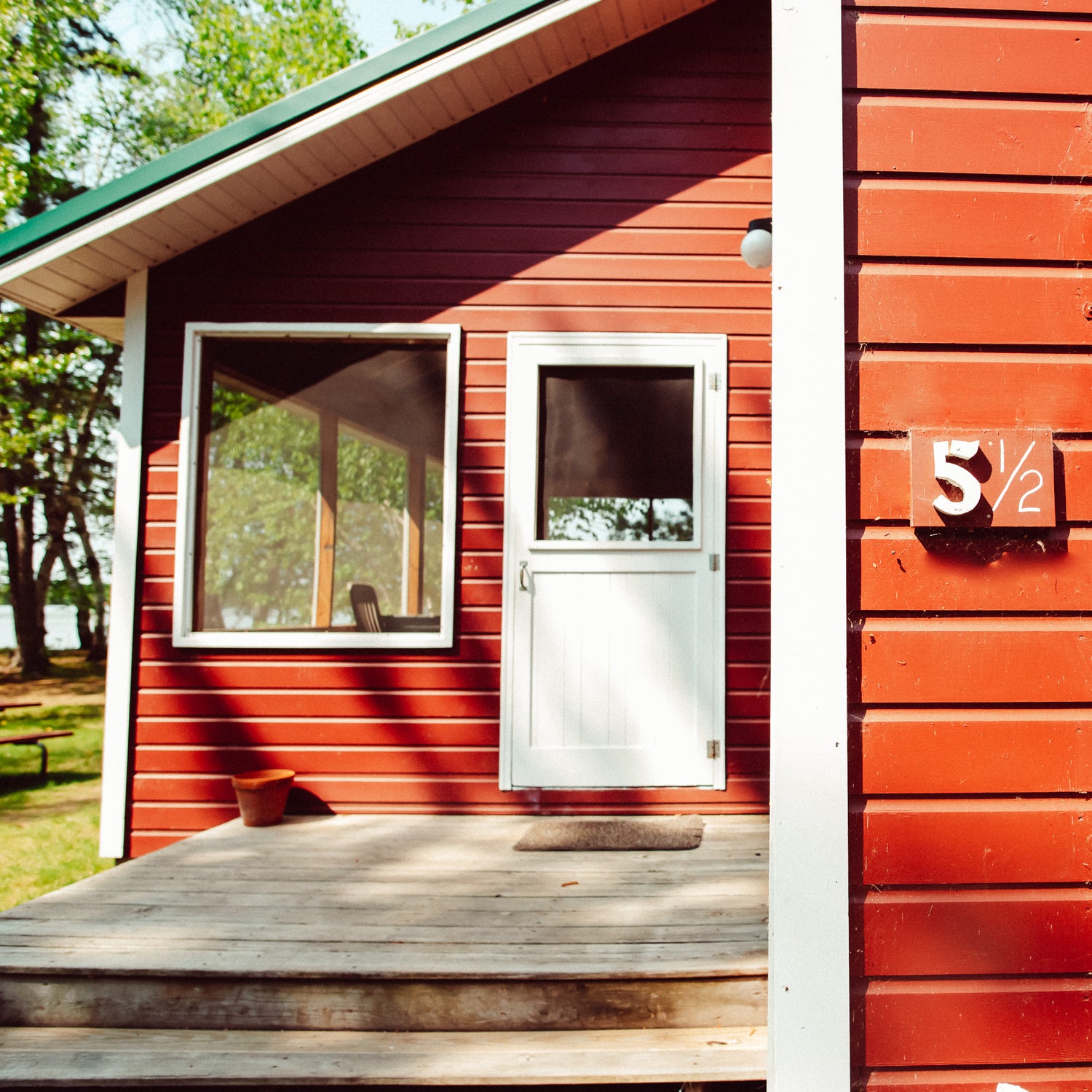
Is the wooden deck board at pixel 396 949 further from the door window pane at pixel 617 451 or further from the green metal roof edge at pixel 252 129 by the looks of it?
the green metal roof edge at pixel 252 129

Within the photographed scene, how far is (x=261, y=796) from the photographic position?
318 centimetres

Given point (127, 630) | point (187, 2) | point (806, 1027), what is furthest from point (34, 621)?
point (806, 1027)

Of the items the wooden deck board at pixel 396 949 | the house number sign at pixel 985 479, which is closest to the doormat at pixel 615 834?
the wooden deck board at pixel 396 949

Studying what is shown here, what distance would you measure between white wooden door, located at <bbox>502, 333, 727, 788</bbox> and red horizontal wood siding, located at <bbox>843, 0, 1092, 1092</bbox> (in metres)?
1.93

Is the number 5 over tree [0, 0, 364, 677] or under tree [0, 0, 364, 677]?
under

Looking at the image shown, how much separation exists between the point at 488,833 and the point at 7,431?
9.38 meters

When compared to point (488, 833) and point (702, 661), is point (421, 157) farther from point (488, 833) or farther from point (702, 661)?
point (488, 833)

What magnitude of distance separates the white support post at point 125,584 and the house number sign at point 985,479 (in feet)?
10.0

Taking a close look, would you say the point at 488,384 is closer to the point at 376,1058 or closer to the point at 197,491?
the point at 197,491

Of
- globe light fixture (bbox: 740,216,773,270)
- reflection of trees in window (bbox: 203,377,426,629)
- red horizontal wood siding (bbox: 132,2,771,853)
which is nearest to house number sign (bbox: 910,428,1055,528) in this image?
globe light fixture (bbox: 740,216,773,270)

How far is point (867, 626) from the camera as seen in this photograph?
4.68 feet

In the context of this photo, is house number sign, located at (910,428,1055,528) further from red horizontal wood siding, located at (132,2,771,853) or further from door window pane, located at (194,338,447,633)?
door window pane, located at (194,338,447,633)

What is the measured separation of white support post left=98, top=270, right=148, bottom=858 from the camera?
3311 millimetres

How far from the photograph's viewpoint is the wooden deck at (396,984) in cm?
179
